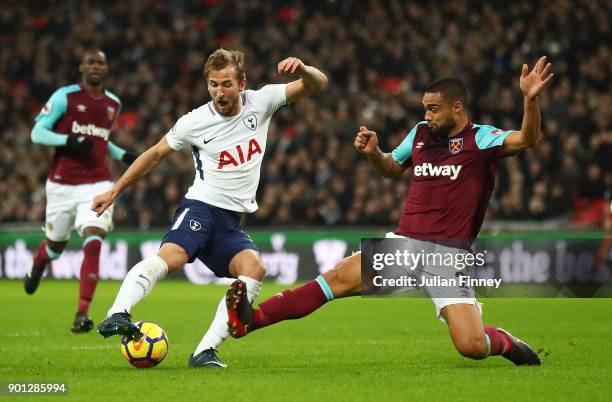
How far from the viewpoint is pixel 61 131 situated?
10352mm

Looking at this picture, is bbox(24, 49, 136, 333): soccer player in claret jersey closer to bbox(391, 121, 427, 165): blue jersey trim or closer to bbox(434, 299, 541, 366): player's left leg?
bbox(391, 121, 427, 165): blue jersey trim

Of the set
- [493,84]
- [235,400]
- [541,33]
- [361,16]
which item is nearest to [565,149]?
[493,84]

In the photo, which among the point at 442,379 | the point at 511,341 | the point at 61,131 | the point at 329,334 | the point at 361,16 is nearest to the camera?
the point at 442,379

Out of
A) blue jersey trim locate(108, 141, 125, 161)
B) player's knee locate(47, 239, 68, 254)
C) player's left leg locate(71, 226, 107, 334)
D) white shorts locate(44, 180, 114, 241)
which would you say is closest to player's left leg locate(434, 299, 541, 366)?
player's left leg locate(71, 226, 107, 334)

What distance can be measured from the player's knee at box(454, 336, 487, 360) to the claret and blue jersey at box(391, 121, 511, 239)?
737 millimetres

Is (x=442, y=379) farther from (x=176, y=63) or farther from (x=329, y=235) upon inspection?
(x=176, y=63)

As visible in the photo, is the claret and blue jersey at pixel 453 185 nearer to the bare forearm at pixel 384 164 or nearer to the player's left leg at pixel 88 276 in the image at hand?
the bare forearm at pixel 384 164

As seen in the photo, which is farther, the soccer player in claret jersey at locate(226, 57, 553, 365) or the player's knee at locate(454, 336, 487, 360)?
the soccer player in claret jersey at locate(226, 57, 553, 365)

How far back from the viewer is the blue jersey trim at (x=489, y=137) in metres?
6.94

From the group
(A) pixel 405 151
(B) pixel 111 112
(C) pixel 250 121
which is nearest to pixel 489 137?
(A) pixel 405 151

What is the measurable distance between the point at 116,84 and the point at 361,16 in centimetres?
532

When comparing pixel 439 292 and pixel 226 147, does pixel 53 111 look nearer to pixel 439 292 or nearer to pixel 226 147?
pixel 226 147

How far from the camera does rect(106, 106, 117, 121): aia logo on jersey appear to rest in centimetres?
1049

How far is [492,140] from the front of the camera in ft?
22.9
